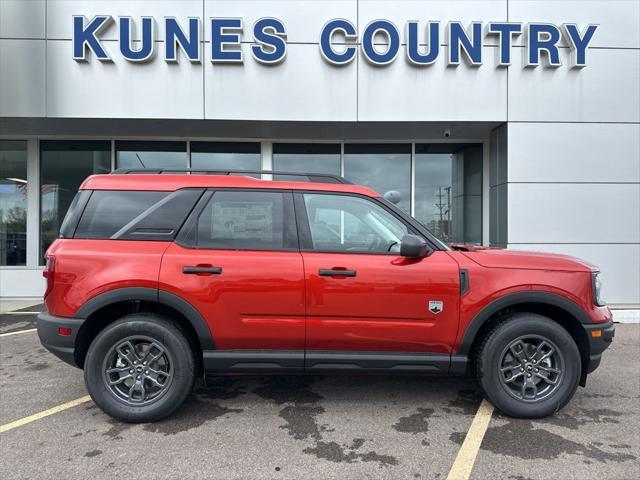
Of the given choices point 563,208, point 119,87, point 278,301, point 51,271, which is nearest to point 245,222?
point 278,301

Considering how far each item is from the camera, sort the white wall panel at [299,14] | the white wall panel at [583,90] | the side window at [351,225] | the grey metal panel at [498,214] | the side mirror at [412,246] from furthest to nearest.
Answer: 1. the grey metal panel at [498,214]
2. the white wall panel at [583,90]
3. the white wall panel at [299,14]
4. the side window at [351,225]
5. the side mirror at [412,246]

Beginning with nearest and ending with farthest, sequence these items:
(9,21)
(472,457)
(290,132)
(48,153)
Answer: (472,457) → (9,21) → (290,132) → (48,153)

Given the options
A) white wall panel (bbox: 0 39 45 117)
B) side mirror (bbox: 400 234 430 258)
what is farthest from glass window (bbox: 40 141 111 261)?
side mirror (bbox: 400 234 430 258)

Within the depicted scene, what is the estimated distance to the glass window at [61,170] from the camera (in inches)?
379

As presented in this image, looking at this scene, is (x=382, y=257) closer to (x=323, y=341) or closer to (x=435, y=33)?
(x=323, y=341)

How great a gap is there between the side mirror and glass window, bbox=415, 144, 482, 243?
6631 mm

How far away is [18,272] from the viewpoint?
931cm

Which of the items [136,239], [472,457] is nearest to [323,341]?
[472,457]

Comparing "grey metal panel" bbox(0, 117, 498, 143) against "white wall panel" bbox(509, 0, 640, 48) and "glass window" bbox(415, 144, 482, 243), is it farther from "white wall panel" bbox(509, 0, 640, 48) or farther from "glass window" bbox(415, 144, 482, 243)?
"white wall panel" bbox(509, 0, 640, 48)

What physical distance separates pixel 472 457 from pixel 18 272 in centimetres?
1003

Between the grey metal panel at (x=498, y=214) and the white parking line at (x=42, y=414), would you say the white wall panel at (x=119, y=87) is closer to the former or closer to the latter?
the white parking line at (x=42, y=414)

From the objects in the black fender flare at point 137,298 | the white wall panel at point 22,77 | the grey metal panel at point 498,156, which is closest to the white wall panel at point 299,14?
the white wall panel at point 22,77

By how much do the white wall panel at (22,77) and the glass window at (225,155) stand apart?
2.97 metres

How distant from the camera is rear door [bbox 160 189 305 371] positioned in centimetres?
328
